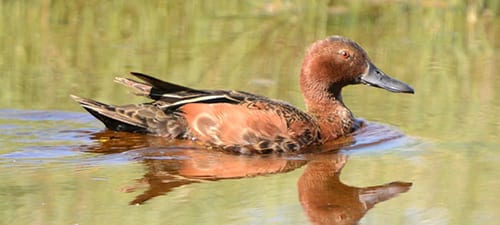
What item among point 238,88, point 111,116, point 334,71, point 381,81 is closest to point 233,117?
point 111,116

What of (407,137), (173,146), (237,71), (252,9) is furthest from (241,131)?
(252,9)

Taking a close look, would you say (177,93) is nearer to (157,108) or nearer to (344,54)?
(157,108)

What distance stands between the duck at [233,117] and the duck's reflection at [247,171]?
0.37ft

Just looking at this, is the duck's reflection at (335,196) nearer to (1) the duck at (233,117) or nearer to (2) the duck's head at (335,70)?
(1) the duck at (233,117)

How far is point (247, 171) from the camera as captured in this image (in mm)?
7449

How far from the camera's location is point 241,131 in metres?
8.19

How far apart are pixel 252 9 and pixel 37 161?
234 inches

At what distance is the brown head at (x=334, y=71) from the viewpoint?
29.3 feet

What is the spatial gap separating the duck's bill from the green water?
217mm

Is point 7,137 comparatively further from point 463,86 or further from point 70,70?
point 463,86

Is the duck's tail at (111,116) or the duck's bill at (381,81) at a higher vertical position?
the duck's bill at (381,81)

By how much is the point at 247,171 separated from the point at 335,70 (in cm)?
Answer: 178

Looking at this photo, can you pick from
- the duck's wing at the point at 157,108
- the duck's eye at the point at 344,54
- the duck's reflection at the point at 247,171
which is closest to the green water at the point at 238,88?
the duck's reflection at the point at 247,171

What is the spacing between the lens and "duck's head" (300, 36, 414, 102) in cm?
892
